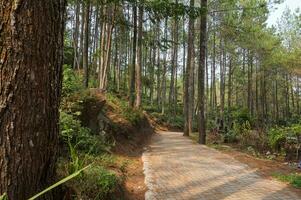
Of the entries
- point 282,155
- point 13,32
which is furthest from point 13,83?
point 282,155

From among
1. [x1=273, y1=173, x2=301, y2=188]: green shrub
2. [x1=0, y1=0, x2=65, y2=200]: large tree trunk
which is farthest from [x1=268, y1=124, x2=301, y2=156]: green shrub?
[x1=0, y1=0, x2=65, y2=200]: large tree trunk

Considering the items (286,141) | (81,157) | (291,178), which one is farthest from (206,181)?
(286,141)

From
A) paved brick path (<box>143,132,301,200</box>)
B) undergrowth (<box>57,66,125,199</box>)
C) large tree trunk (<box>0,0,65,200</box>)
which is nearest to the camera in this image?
large tree trunk (<box>0,0,65,200</box>)

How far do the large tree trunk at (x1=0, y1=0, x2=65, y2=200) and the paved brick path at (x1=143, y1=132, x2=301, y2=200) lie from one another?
4636 millimetres

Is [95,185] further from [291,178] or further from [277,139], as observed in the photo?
[277,139]

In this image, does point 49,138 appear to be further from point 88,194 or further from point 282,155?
point 282,155

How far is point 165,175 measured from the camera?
9.31 metres

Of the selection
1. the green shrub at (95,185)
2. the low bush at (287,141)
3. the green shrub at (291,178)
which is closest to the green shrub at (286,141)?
the low bush at (287,141)

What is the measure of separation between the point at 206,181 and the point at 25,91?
6.49m

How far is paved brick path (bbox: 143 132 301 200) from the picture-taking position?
23.9 ft

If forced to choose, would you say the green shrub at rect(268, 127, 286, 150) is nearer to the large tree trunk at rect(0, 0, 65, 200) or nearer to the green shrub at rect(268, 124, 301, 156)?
the green shrub at rect(268, 124, 301, 156)

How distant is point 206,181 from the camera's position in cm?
854

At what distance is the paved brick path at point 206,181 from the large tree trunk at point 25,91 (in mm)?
4636

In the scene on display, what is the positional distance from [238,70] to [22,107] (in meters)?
46.8
